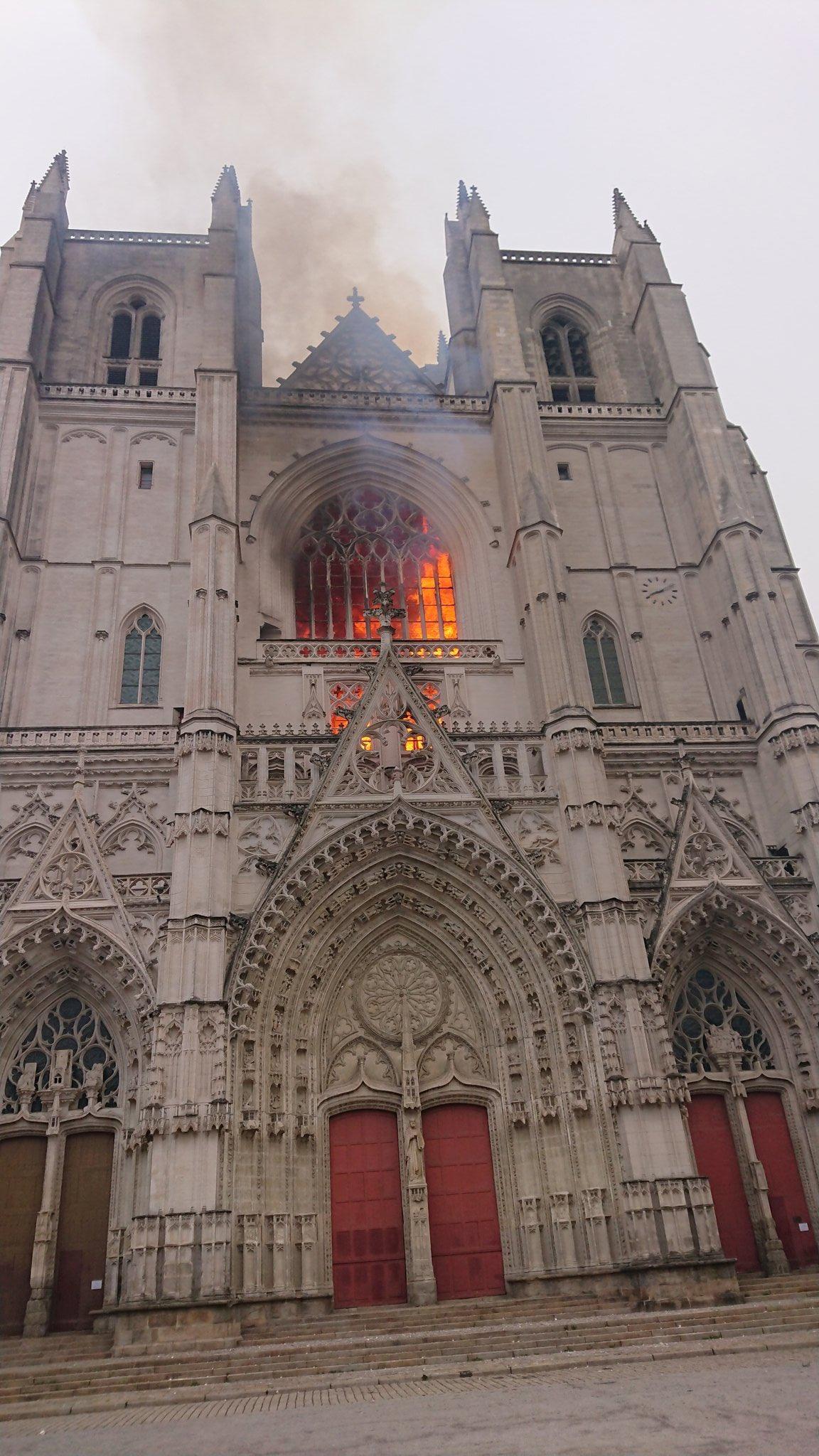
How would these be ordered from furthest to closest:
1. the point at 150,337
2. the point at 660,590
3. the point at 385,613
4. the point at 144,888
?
the point at 150,337
the point at 660,590
the point at 385,613
the point at 144,888

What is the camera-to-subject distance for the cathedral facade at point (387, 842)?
16641mm

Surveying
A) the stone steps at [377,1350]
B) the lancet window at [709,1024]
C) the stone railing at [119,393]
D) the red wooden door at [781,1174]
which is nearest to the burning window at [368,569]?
the stone railing at [119,393]

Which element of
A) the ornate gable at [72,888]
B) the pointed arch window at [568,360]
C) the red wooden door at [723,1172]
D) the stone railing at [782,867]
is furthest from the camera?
the pointed arch window at [568,360]

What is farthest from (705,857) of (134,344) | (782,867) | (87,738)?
(134,344)

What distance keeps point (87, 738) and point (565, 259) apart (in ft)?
76.1

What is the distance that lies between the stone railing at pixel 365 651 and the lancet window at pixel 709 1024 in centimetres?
863

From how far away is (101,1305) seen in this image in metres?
→ 16.7

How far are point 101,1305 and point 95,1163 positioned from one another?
7.21 feet

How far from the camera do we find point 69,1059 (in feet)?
59.4

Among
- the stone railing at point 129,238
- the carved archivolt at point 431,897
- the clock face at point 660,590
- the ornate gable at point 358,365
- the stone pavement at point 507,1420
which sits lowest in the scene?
the stone pavement at point 507,1420

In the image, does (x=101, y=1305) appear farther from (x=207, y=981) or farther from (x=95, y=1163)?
(x=207, y=981)

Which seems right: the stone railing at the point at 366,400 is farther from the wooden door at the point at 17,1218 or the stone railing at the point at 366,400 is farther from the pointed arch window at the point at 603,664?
the wooden door at the point at 17,1218

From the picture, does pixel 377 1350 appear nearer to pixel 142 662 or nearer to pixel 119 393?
pixel 142 662

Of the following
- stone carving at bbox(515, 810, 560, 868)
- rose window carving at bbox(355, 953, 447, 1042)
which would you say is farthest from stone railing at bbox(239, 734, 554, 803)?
rose window carving at bbox(355, 953, 447, 1042)
